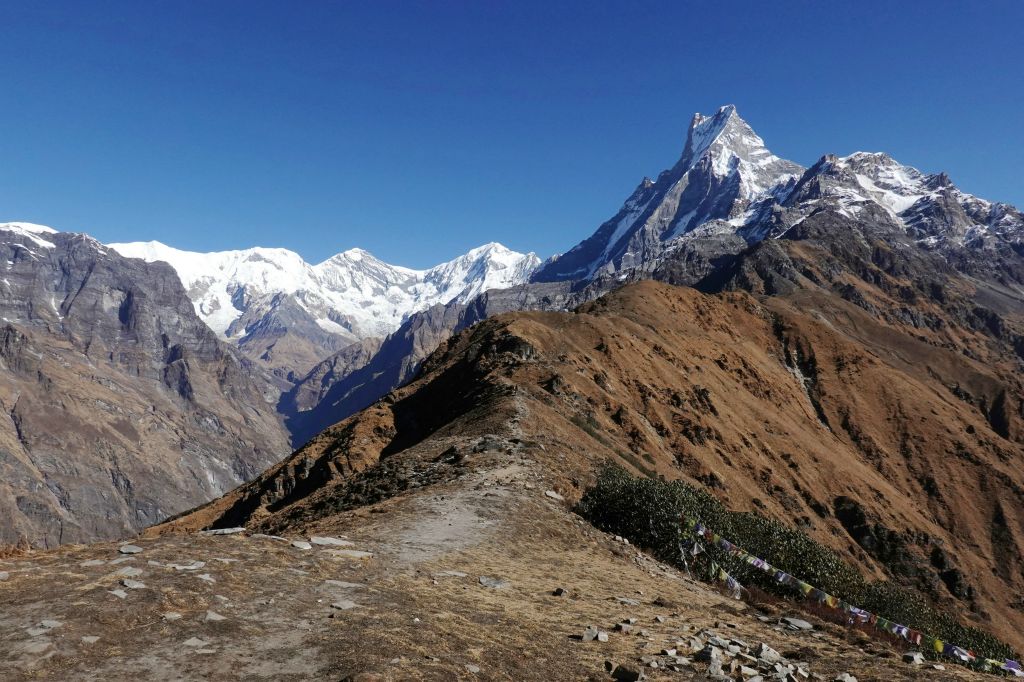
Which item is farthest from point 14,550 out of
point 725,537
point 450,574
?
point 725,537

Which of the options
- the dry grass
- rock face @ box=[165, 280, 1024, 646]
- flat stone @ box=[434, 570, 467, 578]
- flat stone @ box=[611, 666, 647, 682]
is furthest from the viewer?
rock face @ box=[165, 280, 1024, 646]

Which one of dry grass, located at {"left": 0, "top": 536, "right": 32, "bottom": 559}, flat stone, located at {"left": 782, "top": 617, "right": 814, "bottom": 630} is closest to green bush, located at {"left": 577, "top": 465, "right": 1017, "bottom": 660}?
flat stone, located at {"left": 782, "top": 617, "right": 814, "bottom": 630}

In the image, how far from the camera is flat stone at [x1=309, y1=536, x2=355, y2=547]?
17.6 meters

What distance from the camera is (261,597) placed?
13.0 metres

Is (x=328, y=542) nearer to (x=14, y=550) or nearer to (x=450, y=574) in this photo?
(x=450, y=574)

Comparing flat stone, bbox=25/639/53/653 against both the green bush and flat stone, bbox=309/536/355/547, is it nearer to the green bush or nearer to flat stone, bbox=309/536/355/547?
flat stone, bbox=309/536/355/547

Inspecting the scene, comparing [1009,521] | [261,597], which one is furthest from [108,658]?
[1009,521]

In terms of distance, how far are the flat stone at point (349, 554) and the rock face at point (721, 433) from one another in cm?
1025

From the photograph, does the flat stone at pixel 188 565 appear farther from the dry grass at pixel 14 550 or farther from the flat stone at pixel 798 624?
the flat stone at pixel 798 624

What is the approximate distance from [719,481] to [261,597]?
5103cm

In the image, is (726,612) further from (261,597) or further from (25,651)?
(25,651)

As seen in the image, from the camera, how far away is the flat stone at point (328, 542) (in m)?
17.6

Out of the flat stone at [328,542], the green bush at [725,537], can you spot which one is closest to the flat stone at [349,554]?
the flat stone at [328,542]

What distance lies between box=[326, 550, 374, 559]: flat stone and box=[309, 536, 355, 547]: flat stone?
649 mm
